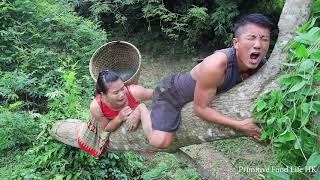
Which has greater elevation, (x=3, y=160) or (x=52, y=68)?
(x=52, y=68)

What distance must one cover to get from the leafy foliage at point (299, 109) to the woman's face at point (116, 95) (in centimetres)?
170

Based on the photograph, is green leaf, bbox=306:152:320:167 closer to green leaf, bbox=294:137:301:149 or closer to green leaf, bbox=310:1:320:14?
green leaf, bbox=294:137:301:149

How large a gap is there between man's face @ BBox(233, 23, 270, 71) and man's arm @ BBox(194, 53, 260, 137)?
0.13 m

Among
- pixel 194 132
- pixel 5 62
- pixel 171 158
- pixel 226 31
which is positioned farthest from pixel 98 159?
pixel 226 31

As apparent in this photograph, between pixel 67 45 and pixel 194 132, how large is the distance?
5.20m

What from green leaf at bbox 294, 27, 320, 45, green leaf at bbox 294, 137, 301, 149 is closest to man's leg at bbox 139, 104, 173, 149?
green leaf at bbox 294, 137, 301, 149

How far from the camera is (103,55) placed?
20.6ft

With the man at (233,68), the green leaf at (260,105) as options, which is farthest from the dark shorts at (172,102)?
the green leaf at (260,105)

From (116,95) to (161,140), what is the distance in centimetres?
85

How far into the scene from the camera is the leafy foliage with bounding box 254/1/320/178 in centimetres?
217

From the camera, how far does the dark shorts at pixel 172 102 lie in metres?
3.15

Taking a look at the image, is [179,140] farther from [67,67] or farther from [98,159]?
[67,67]

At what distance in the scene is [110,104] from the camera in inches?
155

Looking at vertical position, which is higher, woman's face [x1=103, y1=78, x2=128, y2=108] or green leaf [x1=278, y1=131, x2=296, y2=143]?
green leaf [x1=278, y1=131, x2=296, y2=143]
